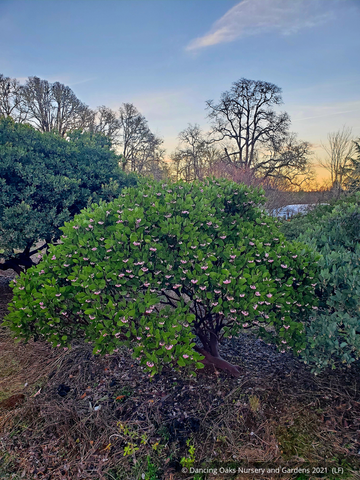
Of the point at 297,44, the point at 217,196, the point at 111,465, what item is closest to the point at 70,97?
the point at 297,44

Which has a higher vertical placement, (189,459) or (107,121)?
(107,121)

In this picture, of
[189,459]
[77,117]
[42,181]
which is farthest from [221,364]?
[77,117]

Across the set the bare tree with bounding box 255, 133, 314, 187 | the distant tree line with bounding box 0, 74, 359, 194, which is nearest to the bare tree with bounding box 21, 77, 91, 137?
the distant tree line with bounding box 0, 74, 359, 194

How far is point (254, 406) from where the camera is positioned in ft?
8.16

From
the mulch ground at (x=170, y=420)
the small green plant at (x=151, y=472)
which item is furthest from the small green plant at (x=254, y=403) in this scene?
the small green plant at (x=151, y=472)

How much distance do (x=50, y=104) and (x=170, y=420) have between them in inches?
1072

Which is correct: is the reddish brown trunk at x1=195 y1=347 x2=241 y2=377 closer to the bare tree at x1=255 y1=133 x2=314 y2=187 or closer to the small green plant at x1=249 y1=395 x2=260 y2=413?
the small green plant at x1=249 y1=395 x2=260 y2=413

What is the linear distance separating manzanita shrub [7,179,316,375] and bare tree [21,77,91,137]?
925 inches

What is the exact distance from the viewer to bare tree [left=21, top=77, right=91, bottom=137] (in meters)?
22.1

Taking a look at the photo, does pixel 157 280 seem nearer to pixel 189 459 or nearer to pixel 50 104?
pixel 189 459

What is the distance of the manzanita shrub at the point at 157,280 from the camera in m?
2.30

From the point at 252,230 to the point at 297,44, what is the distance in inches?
346

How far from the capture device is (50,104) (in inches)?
903

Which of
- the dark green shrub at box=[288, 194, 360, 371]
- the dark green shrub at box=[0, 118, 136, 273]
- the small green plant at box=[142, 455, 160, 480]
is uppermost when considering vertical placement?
the dark green shrub at box=[0, 118, 136, 273]
